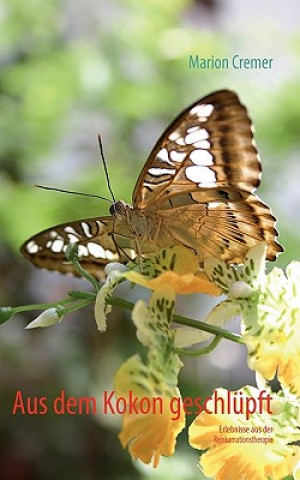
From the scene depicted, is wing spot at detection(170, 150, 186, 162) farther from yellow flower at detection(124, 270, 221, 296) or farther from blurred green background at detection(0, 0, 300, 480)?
blurred green background at detection(0, 0, 300, 480)

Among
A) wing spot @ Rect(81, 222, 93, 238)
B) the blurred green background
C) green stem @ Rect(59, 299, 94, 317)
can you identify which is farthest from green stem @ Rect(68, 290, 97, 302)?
the blurred green background

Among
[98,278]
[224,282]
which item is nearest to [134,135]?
[98,278]

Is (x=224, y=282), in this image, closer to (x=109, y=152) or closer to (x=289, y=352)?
(x=289, y=352)

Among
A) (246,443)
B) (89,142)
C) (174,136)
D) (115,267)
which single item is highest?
(89,142)

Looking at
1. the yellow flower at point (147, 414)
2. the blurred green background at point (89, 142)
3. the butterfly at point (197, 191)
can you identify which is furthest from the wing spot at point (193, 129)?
the blurred green background at point (89, 142)

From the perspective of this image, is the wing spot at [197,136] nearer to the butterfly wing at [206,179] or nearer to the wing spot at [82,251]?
the butterfly wing at [206,179]

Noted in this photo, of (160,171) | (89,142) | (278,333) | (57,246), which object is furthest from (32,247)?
(89,142)

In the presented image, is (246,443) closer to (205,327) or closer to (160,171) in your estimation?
(205,327)
